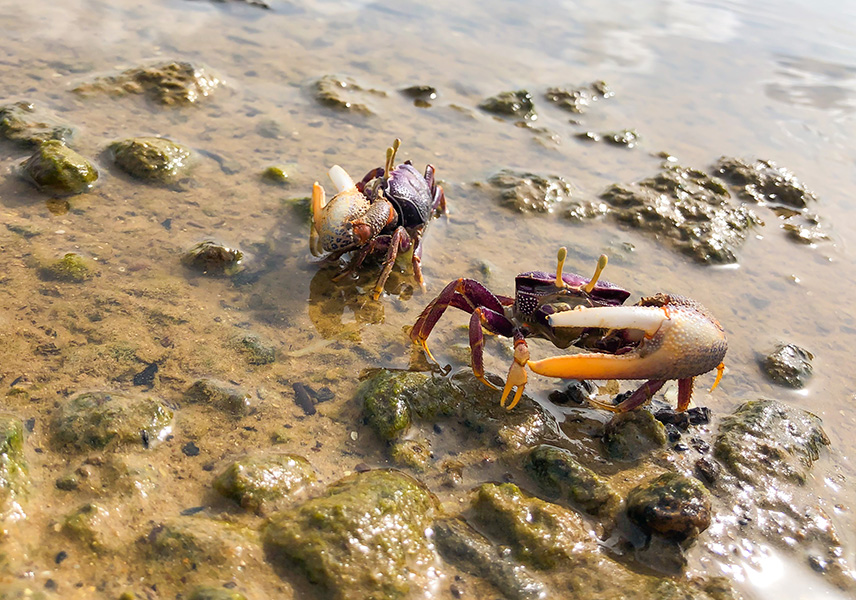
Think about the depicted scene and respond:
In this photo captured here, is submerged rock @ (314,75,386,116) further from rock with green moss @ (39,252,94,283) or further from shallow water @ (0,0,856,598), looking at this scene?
rock with green moss @ (39,252,94,283)

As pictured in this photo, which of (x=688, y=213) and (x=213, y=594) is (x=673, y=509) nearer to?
(x=213, y=594)

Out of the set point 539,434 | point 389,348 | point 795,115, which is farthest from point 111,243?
point 795,115

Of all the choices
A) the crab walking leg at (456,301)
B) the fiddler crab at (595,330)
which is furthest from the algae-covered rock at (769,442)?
the crab walking leg at (456,301)

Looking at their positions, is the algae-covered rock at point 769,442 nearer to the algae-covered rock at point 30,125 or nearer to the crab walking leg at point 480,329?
the crab walking leg at point 480,329

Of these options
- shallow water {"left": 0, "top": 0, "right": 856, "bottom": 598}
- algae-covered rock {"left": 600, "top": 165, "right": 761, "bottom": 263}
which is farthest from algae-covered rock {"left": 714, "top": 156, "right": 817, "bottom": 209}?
algae-covered rock {"left": 600, "top": 165, "right": 761, "bottom": 263}

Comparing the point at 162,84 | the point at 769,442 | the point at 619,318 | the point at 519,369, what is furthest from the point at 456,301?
the point at 162,84

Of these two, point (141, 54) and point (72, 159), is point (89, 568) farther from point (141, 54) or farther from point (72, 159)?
point (141, 54)
